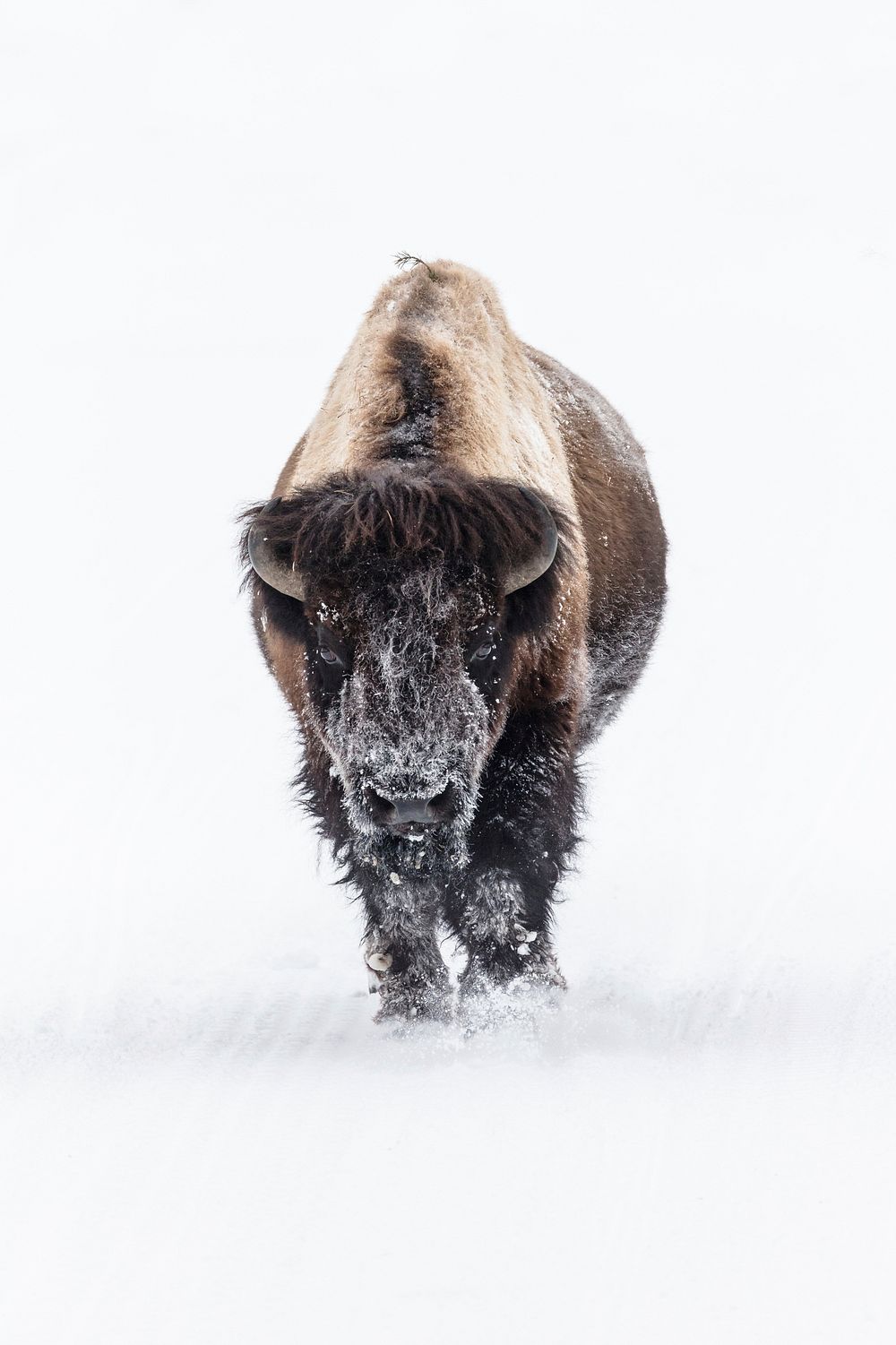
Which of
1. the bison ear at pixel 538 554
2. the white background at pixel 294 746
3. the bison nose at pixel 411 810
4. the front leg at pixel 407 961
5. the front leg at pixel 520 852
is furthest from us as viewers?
the front leg at pixel 407 961

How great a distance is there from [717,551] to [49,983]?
11321 mm

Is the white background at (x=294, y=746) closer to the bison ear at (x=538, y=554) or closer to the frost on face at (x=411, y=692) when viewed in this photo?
the frost on face at (x=411, y=692)

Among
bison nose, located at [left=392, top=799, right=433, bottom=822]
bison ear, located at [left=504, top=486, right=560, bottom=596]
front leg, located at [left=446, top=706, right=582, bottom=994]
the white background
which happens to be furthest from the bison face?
the white background

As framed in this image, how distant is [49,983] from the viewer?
588cm

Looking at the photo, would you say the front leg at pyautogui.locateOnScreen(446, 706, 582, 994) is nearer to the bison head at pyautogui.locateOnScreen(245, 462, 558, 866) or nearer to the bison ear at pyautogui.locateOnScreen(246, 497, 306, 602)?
the bison head at pyautogui.locateOnScreen(245, 462, 558, 866)

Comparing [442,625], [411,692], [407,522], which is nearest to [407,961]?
[411,692]

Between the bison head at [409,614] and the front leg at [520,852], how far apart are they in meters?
0.39

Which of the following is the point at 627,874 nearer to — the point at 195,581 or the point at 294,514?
the point at 294,514

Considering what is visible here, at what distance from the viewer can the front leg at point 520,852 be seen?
496 centimetres

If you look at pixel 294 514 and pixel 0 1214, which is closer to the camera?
pixel 0 1214

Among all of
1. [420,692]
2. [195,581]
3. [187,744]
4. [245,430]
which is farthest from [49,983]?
[245,430]

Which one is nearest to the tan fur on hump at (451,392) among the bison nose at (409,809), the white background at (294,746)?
the white background at (294,746)

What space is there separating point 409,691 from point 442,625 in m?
0.25

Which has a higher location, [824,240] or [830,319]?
[824,240]
